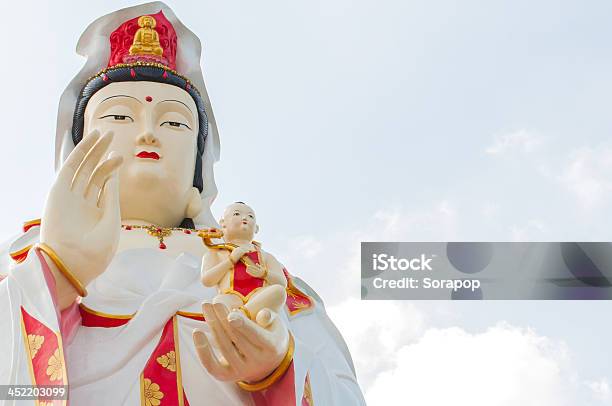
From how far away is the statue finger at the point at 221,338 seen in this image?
391 centimetres

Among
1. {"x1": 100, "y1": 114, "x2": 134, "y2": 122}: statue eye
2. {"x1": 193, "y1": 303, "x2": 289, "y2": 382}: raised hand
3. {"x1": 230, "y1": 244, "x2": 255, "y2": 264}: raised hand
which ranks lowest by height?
{"x1": 193, "y1": 303, "x2": 289, "y2": 382}: raised hand

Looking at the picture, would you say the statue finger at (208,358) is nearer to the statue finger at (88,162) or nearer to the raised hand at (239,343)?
the raised hand at (239,343)

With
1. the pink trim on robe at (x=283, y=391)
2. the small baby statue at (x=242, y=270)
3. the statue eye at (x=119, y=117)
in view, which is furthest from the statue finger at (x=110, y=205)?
the statue eye at (x=119, y=117)

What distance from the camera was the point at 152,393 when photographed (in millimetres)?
4348

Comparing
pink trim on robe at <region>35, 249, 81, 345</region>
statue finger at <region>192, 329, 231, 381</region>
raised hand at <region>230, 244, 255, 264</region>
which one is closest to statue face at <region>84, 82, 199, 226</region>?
pink trim on robe at <region>35, 249, 81, 345</region>

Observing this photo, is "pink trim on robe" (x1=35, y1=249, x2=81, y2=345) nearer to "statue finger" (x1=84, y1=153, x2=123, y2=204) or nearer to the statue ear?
"statue finger" (x1=84, y1=153, x2=123, y2=204)

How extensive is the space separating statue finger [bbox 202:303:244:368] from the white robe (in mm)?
361

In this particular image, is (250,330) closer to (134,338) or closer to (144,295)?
(134,338)

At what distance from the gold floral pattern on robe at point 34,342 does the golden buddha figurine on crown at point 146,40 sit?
2361 millimetres

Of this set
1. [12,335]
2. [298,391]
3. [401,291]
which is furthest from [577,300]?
[12,335]

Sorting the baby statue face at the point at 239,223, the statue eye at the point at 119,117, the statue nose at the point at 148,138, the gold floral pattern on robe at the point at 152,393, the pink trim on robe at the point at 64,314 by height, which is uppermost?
the statue eye at the point at 119,117

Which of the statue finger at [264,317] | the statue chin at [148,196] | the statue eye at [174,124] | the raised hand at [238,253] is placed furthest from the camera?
the statue eye at [174,124]

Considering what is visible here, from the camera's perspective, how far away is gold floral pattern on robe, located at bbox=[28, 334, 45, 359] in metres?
4.15

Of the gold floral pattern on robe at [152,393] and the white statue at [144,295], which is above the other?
the white statue at [144,295]
